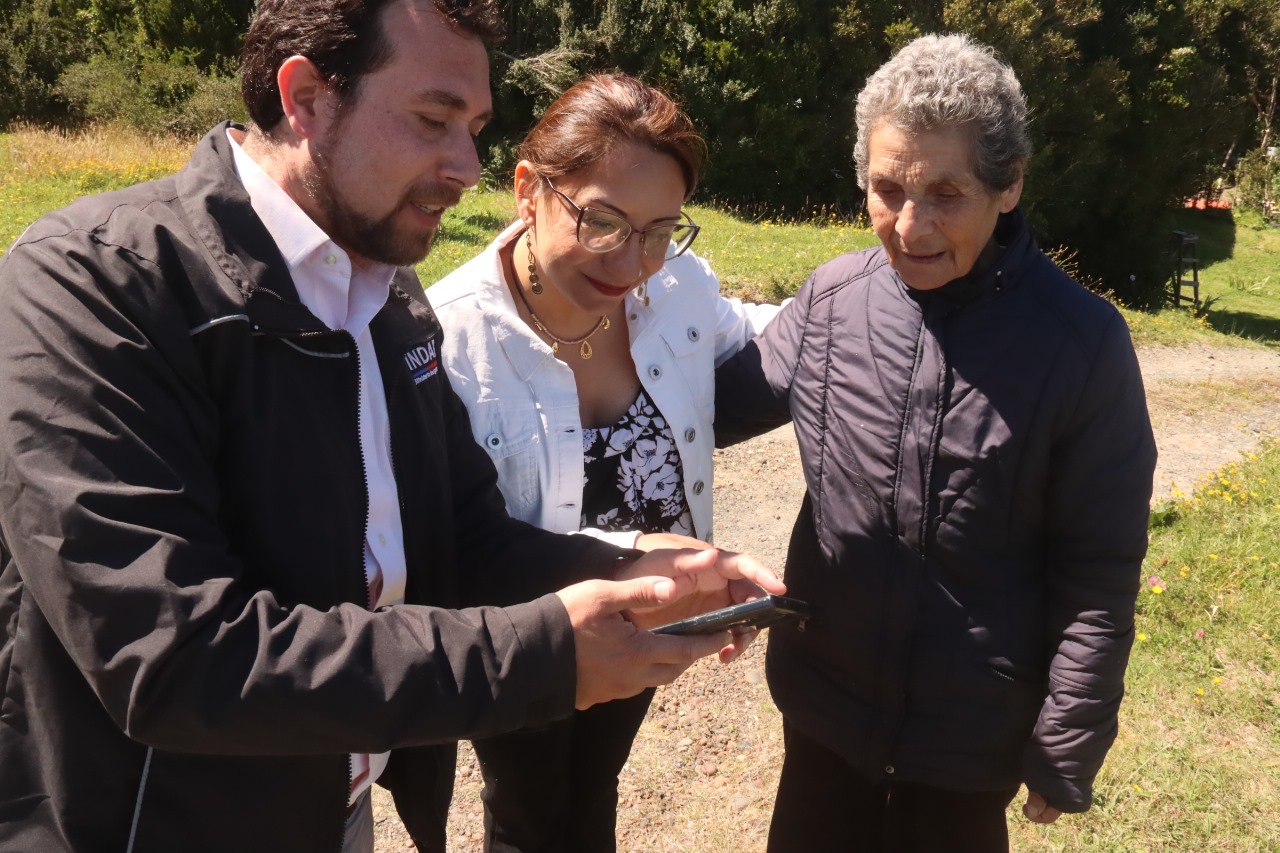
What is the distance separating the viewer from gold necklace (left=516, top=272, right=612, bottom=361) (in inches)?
103

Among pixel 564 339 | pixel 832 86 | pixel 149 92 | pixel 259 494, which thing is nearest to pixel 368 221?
pixel 259 494

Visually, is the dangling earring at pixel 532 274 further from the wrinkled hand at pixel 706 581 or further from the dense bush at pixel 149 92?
the dense bush at pixel 149 92

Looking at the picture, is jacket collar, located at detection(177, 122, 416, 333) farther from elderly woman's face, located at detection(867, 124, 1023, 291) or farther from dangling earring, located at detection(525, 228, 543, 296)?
elderly woman's face, located at detection(867, 124, 1023, 291)

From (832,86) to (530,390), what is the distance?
82.7 ft

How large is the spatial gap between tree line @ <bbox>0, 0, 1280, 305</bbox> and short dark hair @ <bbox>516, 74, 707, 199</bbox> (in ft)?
68.1

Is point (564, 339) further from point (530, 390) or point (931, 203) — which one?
point (931, 203)

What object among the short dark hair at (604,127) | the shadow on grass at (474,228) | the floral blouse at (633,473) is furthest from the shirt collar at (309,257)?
the shadow on grass at (474,228)

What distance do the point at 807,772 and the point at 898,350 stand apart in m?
1.15

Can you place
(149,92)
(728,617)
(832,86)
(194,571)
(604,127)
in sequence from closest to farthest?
(194,571) < (728,617) < (604,127) < (832,86) < (149,92)

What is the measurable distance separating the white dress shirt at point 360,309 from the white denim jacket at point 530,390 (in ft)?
2.14

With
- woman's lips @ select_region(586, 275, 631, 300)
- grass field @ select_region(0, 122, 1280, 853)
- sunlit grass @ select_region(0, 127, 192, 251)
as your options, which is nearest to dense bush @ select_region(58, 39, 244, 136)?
sunlit grass @ select_region(0, 127, 192, 251)

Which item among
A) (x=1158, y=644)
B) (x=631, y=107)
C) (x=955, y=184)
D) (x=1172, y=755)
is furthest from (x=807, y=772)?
(x=1158, y=644)

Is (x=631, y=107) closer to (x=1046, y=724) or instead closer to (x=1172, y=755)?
(x=1046, y=724)

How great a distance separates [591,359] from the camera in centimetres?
271
